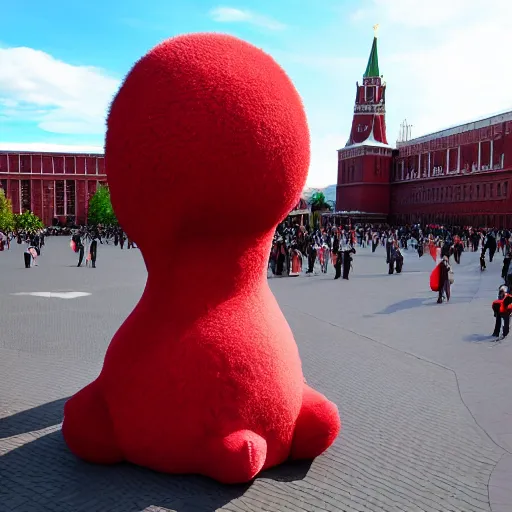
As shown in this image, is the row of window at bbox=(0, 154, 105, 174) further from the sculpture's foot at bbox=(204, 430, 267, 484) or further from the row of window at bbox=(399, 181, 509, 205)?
the sculpture's foot at bbox=(204, 430, 267, 484)

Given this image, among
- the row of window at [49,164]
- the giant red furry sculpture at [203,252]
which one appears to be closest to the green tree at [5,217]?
the row of window at [49,164]

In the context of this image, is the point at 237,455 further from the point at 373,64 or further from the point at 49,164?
the point at 49,164

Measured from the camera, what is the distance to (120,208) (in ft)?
11.8

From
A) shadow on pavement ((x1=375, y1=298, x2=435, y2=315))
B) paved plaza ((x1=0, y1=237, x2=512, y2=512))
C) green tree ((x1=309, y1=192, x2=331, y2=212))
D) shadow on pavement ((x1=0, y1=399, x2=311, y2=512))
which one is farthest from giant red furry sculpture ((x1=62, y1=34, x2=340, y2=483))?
green tree ((x1=309, y1=192, x2=331, y2=212))

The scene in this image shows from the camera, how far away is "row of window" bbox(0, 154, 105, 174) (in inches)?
2648

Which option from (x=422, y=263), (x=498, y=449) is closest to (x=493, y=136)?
(x=422, y=263)

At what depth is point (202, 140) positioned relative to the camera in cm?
327

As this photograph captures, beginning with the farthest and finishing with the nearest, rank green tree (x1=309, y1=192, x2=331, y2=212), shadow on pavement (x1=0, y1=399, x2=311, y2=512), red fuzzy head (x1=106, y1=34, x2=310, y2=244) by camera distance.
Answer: green tree (x1=309, y1=192, x2=331, y2=212)
shadow on pavement (x1=0, y1=399, x2=311, y2=512)
red fuzzy head (x1=106, y1=34, x2=310, y2=244)

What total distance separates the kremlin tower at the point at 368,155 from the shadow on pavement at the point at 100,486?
54.5 m

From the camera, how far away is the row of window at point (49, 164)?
67.2 metres

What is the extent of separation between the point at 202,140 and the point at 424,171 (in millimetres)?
53547

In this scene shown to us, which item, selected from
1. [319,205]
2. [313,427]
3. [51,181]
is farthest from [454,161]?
[313,427]

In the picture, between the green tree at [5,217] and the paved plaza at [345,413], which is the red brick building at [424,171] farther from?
the paved plaza at [345,413]

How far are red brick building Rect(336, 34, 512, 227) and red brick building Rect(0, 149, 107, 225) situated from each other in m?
32.1
